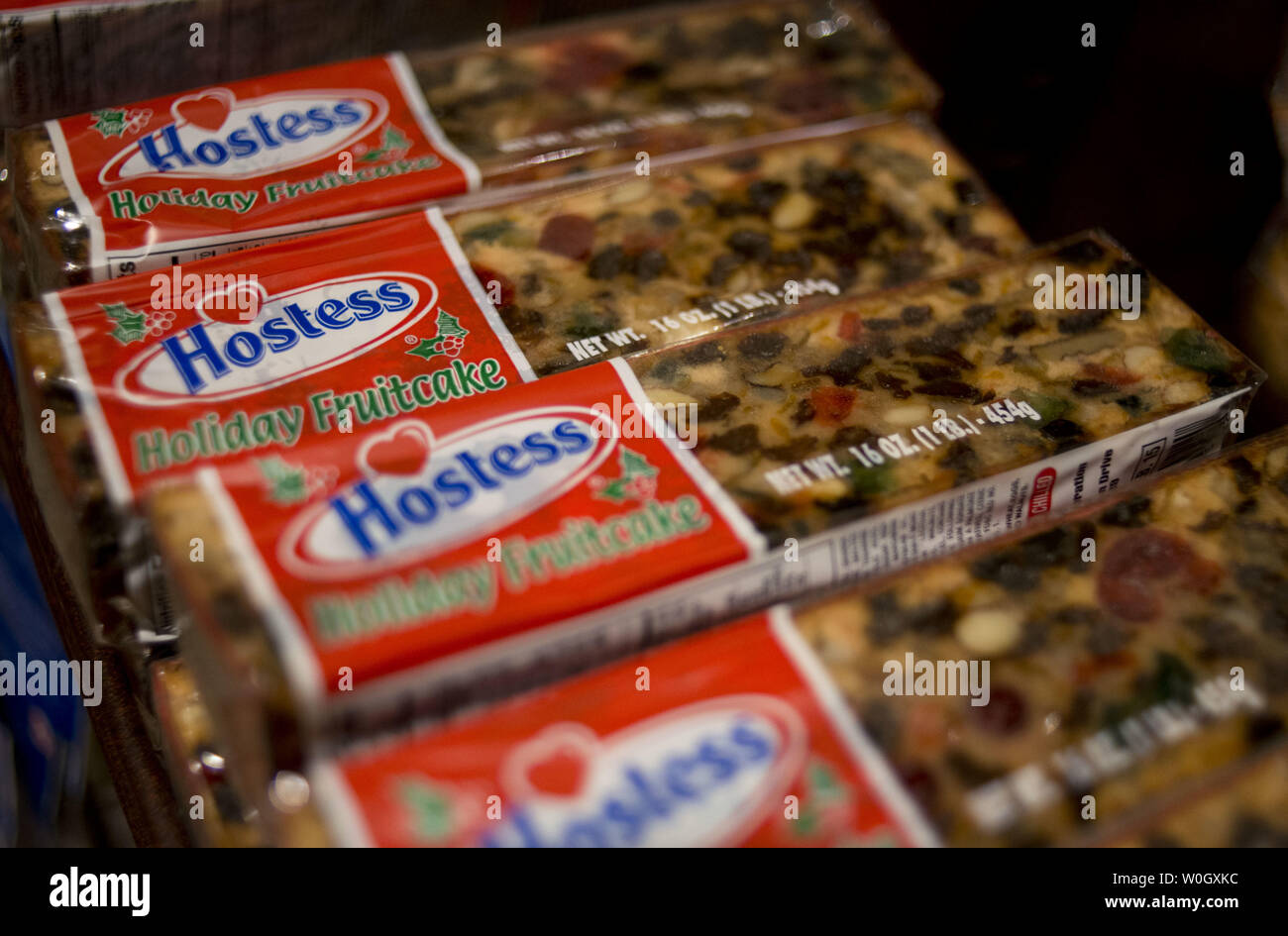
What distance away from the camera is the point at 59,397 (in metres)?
0.93

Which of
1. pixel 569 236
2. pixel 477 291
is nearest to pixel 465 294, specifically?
pixel 477 291

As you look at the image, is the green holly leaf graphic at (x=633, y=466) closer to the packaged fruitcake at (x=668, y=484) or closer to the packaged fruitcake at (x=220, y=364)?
the packaged fruitcake at (x=668, y=484)

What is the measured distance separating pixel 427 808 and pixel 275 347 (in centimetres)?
47

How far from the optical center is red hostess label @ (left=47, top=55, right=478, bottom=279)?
111 cm

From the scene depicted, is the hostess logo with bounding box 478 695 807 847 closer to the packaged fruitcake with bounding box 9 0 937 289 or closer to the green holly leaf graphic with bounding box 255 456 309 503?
the green holly leaf graphic with bounding box 255 456 309 503

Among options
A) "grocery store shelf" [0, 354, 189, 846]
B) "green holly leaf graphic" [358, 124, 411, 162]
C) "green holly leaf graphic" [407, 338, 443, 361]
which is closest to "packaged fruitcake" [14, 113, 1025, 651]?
"green holly leaf graphic" [407, 338, 443, 361]

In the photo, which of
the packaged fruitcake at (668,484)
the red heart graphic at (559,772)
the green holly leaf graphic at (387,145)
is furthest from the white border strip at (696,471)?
Result: the green holly leaf graphic at (387,145)

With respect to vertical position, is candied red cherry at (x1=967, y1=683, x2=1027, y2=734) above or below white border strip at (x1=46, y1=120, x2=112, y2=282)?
below

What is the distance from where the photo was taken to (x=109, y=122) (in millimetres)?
1202

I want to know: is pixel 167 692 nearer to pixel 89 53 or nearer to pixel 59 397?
pixel 59 397

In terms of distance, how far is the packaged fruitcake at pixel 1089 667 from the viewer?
0.76m

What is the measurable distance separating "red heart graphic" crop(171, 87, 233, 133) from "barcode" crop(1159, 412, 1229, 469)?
1.02m

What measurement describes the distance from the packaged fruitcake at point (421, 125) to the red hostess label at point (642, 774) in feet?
2.03
